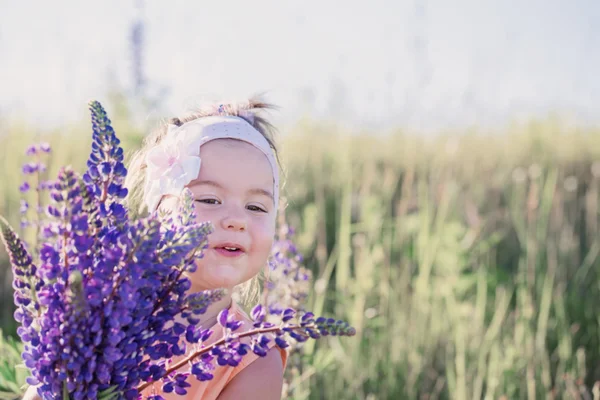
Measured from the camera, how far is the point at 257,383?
1527 mm

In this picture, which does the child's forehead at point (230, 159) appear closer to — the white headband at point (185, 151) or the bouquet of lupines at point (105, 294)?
the white headband at point (185, 151)

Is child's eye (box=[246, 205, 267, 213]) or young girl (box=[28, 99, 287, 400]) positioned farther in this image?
child's eye (box=[246, 205, 267, 213])

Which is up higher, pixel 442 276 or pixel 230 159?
pixel 230 159

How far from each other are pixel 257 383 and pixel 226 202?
16.3 inches

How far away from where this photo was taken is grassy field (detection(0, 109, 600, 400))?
9.90ft

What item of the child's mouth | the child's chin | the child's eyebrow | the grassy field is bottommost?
the grassy field

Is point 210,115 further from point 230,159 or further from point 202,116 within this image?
point 230,159

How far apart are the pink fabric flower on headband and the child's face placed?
0.03m

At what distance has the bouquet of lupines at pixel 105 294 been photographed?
0.92 metres

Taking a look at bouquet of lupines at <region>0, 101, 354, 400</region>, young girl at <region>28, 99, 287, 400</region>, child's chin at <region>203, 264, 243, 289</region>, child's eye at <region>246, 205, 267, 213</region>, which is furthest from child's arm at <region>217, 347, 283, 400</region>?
bouquet of lupines at <region>0, 101, 354, 400</region>

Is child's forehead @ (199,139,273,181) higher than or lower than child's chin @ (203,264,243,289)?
higher

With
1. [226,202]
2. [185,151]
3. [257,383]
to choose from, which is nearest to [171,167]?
[185,151]

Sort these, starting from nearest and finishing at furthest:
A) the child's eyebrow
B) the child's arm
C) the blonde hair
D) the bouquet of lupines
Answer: the bouquet of lupines → the child's arm → the child's eyebrow → the blonde hair

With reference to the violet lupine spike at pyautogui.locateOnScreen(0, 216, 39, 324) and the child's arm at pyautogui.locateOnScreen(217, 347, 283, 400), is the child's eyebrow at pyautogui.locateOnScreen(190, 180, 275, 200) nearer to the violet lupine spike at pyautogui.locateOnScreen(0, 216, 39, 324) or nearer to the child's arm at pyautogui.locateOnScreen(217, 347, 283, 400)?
the child's arm at pyautogui.locateOnScreen(217, 347, 283, 400)
